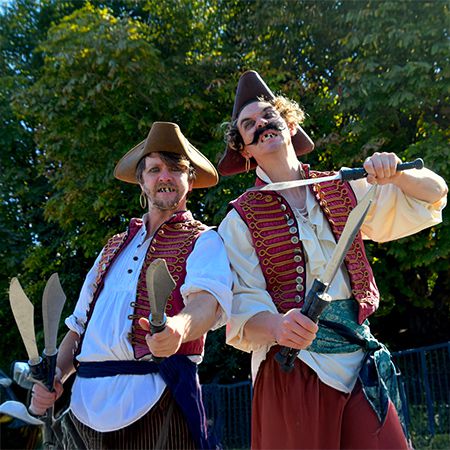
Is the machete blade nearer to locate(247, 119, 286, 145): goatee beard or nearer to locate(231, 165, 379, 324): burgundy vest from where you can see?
locate(231, 165, 379, 324): burgundy vest

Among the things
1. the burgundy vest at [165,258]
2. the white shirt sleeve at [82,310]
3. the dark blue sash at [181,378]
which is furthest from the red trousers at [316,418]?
the white shirt sleeve at [82,310]

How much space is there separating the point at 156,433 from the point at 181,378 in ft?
0.64

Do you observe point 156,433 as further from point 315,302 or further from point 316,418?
point 315,302

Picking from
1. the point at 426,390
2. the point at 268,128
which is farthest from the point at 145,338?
the point at 426,390

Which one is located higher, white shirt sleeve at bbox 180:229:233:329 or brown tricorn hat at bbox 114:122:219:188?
brown tricorn hat at bbox 114:122:219:188

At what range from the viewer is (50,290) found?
2.20 m

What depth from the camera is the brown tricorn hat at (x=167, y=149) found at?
8.64ft

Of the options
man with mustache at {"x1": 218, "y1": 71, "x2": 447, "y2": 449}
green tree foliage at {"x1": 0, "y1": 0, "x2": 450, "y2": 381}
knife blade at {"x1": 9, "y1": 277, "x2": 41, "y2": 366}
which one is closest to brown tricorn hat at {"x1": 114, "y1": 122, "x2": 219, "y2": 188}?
man with mustache at {"x1": 218, "y1": 71, "x2": 447, "y2": 449}

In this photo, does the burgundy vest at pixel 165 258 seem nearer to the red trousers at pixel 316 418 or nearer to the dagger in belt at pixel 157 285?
the red trousers at pixel 316 418

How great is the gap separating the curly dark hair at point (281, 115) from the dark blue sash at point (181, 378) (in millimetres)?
862

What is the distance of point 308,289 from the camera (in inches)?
87.1

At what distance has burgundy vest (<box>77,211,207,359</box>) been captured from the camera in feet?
7.54

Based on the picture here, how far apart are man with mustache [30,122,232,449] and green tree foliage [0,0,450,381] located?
17.8 ft

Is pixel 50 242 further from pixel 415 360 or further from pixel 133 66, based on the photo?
pixel 415 360
